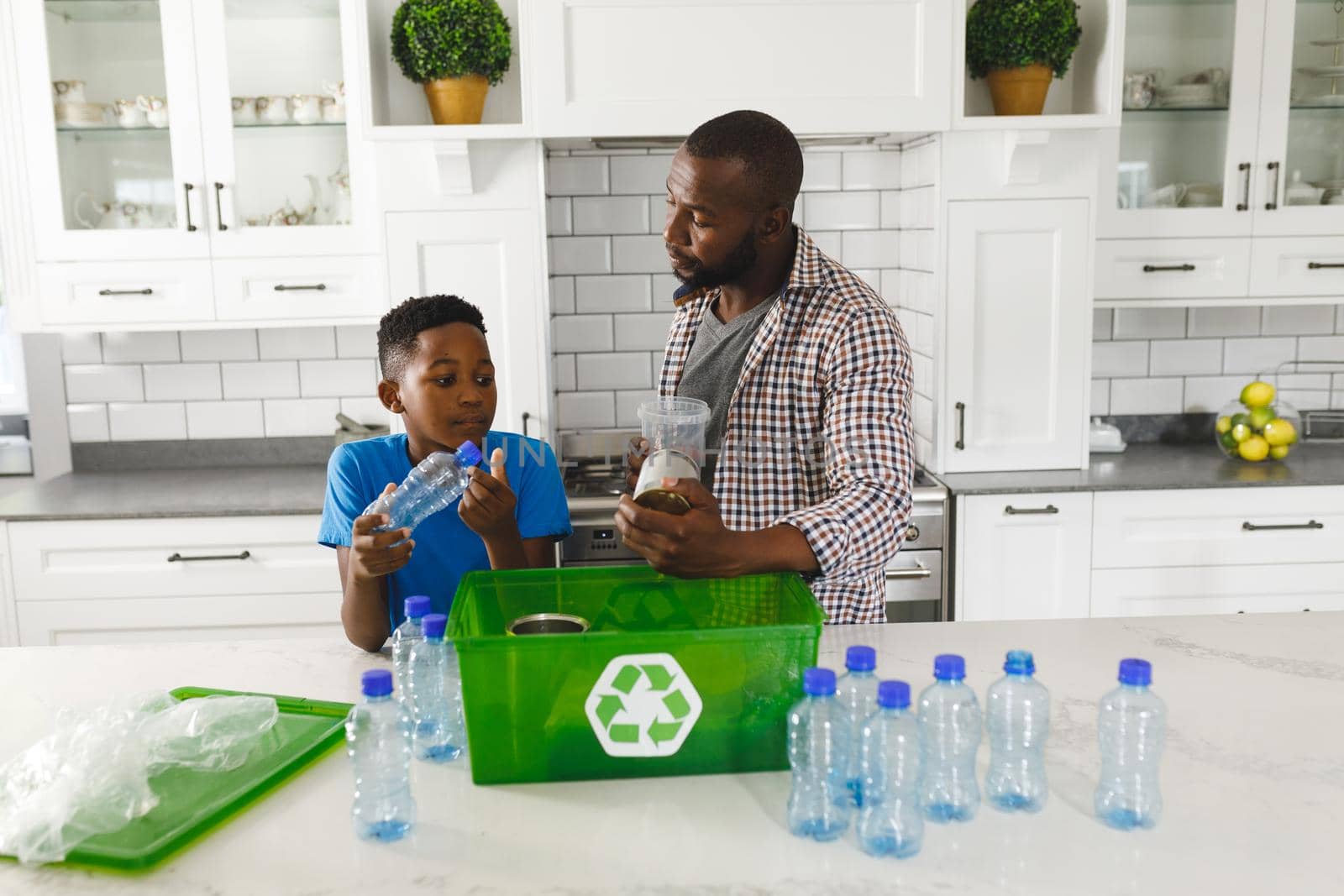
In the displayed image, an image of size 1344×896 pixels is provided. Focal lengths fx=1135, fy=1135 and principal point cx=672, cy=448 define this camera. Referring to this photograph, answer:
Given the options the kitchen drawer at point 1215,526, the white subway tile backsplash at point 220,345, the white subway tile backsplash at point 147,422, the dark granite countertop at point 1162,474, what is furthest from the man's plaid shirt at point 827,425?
the white subway tile backsplash at point 147,422

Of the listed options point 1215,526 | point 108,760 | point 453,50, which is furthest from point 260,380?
point 1215,526

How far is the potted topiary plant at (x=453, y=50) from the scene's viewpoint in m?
2.62

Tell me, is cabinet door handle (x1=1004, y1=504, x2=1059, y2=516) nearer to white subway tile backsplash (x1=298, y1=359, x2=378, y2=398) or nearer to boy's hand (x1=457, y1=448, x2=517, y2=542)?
boy's hand (x1=457, y1=448, x2=517, y2=542)

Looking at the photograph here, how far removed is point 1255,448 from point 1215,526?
0.34 meters

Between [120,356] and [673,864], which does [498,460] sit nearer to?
[673,864]

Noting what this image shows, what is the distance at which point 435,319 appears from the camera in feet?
5.42

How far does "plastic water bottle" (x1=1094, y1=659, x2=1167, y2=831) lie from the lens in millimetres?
1064

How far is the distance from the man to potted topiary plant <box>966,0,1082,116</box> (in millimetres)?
1298

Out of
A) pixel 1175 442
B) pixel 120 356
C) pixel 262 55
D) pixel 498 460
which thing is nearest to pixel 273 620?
pixel 120 356

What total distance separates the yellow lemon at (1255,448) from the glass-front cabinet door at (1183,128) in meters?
0.56

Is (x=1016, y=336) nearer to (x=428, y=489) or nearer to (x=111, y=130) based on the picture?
(x=428, y=489)

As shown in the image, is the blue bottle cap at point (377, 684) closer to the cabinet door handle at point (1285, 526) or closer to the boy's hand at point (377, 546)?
the boy's hand at point (377, 546)

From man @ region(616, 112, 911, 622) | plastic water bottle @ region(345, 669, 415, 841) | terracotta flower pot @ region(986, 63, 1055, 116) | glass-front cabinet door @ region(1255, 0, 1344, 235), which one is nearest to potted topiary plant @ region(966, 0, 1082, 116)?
terracotta flower pot @ region(986, 63, 1055, 116)

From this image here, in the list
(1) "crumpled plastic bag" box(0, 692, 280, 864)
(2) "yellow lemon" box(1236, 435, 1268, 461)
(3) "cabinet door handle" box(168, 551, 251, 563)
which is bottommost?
(3) "cabinet door handle" box(168, 551, 251, 563)
